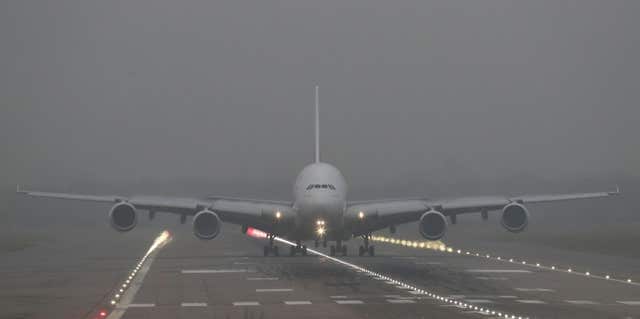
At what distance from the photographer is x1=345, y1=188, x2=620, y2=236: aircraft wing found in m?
55.3

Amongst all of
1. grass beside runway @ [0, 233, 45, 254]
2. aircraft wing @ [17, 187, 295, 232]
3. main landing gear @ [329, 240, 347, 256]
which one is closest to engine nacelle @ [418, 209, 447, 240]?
main landing gear @ [329, 240, 347, 256]

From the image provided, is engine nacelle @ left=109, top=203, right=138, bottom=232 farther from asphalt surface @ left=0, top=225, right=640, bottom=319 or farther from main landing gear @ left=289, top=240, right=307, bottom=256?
main landing gear @ left=289, top=240, right=307, bottom=256

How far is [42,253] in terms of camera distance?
60.6 m

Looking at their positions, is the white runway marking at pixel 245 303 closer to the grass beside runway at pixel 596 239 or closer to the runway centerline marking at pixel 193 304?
the runway centerline marking at pixel 193 304

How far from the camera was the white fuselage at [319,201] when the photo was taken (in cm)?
5328

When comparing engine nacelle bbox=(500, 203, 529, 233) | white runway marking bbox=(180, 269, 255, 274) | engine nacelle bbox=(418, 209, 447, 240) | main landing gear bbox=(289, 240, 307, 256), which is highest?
engine nacelle bbox=(500, 203, 529, 233)

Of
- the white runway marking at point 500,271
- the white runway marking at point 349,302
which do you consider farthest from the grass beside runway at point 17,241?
the white runway marking at point 349,302

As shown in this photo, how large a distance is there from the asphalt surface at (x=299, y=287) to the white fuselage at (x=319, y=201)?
1876 mm

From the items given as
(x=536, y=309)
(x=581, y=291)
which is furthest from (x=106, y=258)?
(x=536, y=309)

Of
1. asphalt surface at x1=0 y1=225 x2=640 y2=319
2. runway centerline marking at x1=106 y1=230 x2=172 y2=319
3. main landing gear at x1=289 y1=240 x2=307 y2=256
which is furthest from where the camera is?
main landing gear at x1=289 y1=240 x2=307 y2=256

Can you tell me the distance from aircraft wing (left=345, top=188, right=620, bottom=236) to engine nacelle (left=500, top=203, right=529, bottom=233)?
1.74ft

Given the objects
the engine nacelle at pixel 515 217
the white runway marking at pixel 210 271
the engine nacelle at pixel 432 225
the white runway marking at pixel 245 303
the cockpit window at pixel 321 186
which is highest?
the cockpit window at pixel 321 186

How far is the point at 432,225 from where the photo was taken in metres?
54.5

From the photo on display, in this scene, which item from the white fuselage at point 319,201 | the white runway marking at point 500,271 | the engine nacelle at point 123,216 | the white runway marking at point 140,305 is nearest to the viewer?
the white runway marking at point 140,305
